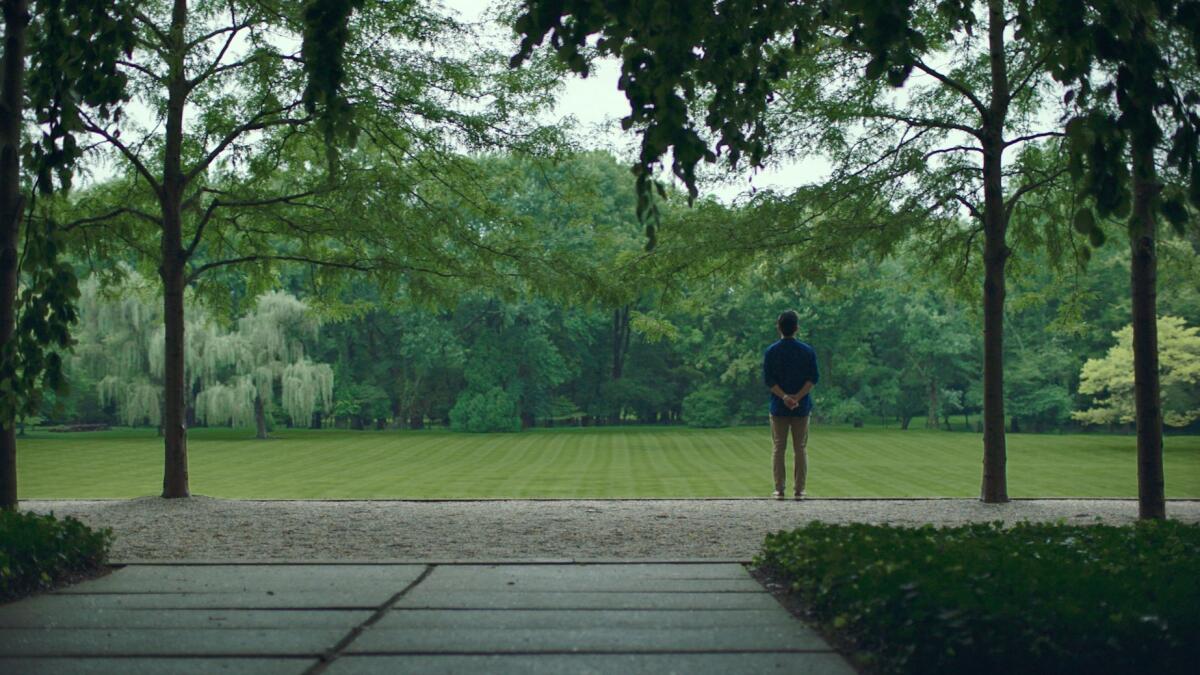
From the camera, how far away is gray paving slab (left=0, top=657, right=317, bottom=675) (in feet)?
12.7

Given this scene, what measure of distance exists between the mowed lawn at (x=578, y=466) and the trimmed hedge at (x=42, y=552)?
12908 millimetres

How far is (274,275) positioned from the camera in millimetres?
13945

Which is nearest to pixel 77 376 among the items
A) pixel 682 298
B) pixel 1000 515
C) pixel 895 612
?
pixel 682 298

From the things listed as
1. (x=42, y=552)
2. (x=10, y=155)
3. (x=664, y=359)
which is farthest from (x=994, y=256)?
(x=664, y=359)

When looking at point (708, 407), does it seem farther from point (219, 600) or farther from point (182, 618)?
point (182, 618)

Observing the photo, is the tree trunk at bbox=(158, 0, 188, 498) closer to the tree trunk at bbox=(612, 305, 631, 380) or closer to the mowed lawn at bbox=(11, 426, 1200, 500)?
the mowed lawn at bbox=(11, 426, 1200, 500)

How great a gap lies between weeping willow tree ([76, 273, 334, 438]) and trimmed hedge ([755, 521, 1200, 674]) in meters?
35.1

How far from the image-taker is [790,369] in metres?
11.2

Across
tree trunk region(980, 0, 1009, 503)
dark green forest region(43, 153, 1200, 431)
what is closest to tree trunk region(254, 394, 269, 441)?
dark green forest region(43, 153, 1200, 431)

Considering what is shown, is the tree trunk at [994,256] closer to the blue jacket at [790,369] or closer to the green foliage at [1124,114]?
the blue jacket at [790,369]

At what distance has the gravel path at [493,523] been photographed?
7.59 m

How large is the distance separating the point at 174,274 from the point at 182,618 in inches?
327

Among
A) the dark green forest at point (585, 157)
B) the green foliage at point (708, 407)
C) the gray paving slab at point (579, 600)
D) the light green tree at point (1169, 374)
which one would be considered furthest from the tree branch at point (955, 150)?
the green foliage at point (708, 407)

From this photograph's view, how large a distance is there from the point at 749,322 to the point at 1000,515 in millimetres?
44143
